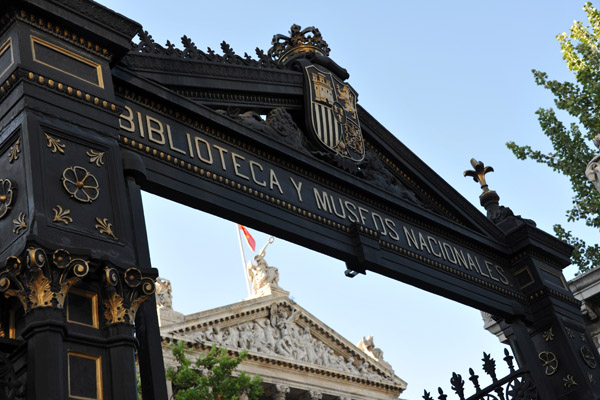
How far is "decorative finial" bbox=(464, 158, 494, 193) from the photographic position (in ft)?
39.6

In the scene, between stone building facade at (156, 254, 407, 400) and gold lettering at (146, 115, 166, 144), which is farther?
stone building facade at (156, 254, 407, 400)

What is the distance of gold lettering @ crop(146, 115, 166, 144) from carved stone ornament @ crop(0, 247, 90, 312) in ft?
7.38

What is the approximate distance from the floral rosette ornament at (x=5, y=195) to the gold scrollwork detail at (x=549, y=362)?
23.9 ft

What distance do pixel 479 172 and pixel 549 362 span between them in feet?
9.63

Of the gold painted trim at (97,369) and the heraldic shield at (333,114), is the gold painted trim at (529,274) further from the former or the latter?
the gold painted trim at (97,369)

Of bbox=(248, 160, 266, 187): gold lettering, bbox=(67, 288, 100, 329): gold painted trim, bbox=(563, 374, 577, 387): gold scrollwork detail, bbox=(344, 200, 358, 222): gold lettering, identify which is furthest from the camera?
bbox=(563, 374, 577, 387): gold scrollwork detail

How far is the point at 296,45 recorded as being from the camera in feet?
32.9

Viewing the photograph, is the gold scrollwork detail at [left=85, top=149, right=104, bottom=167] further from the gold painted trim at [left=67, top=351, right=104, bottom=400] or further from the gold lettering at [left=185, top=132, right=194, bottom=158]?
the gold painted trim at [left=67, top=351, right=104, bottom=400]

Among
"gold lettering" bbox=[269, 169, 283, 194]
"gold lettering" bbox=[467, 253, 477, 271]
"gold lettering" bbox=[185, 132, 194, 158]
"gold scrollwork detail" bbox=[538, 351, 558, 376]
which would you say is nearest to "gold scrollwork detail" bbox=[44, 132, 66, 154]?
"gold lettering" bbox=[185, 132, 194, 158]

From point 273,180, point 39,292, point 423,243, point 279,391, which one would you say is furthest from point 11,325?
point 279,391

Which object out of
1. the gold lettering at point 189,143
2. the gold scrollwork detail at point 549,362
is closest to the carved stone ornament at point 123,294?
the gold lettering at point 189,143

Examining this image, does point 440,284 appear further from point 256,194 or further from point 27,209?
point 27,209

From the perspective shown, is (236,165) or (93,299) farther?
(236,165)

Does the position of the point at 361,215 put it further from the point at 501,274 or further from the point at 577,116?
the point at 577,116
